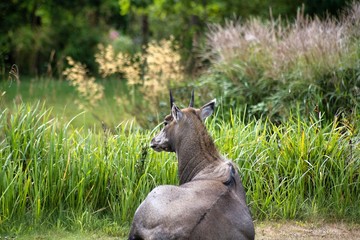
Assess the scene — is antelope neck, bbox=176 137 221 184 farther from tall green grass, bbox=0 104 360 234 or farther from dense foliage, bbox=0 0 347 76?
dense foliage, bbox=0 0 347 76

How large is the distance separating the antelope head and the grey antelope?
10mm

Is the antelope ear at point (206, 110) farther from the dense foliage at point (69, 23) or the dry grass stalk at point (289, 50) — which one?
the dense foliage at point (69, 23)

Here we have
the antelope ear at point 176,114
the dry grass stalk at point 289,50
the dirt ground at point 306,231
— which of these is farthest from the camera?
the dry grass stalk at point 289,50

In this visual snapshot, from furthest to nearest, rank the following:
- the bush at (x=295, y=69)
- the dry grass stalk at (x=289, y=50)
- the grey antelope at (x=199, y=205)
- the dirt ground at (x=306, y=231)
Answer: the dry grass stalk at (x=289, y=50) → the bush at (x=295, y=69) → the dirt ground at (x=306, y=231) → the grey antelope at (x=199, y=205)

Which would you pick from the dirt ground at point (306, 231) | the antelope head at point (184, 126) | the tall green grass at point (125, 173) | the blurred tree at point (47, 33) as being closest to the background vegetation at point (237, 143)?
the tall green grass at point (125, 173)

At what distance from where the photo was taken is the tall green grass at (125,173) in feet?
26.6

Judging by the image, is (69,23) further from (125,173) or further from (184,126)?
(184,126)

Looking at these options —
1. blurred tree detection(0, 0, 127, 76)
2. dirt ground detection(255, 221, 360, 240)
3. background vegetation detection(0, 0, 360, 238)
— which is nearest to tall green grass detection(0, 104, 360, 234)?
background vegetation detection(0, 0, 360, 238)

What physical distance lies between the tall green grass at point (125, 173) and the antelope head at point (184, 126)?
3.26 feet

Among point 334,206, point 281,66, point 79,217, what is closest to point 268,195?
point 334,206

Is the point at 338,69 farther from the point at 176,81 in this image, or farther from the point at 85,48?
the point at 85,48

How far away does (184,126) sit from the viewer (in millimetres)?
7414

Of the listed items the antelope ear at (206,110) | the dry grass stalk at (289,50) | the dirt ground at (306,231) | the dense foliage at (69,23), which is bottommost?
the dirt ground at (306,231)

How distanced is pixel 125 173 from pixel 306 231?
7.24ft
